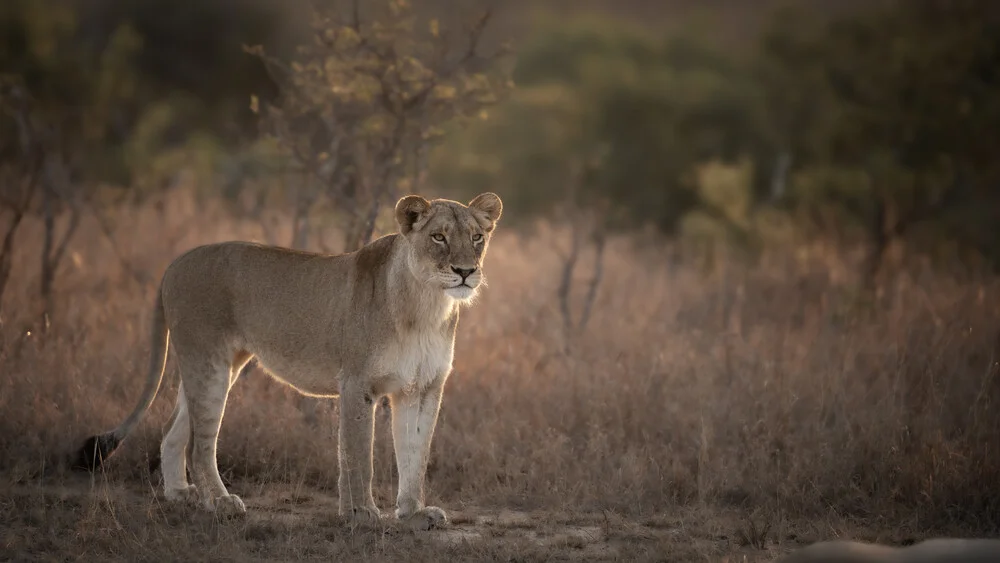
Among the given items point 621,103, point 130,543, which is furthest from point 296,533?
point 621,103

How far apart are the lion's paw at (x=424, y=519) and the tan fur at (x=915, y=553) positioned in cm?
213

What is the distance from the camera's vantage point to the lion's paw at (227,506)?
18.5ft

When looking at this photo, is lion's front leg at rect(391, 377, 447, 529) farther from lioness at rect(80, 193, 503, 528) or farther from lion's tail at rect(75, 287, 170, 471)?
lion's tail at rect(75, 287, 170, 471)

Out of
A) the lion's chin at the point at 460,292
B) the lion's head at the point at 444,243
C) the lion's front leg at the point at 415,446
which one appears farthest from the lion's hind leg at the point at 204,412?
the lion's chin at the point at 460,292

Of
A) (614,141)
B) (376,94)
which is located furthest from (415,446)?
(614,141)

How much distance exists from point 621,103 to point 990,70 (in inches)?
317

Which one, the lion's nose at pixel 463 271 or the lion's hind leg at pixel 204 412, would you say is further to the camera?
the lion's hind leg at pixel 204 412

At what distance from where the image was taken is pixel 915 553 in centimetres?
392

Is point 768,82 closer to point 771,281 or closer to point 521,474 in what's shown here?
point 771,281

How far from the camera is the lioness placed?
5449mm

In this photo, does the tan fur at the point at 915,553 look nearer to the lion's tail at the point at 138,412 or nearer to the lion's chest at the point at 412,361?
the lion's chest at the point at 412,361

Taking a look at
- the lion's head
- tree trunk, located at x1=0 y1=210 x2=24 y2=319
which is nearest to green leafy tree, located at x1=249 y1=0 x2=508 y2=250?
tree trunk, located at x1=0 y1=210 x2=24 y2=319

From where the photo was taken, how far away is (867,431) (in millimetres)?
6938

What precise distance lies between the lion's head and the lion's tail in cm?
161
